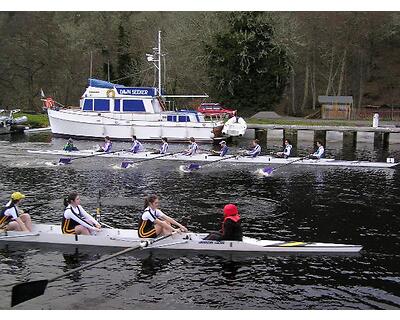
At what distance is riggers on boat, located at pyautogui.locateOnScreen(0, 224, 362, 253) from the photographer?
17828 millimetres

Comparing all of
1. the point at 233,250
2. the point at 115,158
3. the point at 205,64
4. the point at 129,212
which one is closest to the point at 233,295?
the point at 233,250

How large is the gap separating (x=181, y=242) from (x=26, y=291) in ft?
20.0

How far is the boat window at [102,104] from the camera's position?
5397 centimetres

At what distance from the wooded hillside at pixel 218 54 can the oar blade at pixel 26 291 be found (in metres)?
53.3

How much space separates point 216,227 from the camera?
21375 mm

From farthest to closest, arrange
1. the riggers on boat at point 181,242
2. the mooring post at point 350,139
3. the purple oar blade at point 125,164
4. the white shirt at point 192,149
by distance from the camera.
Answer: the mooring post at point 350,139, the white shirt at point 192,149, the purple oar blade at point 125,164, the riggers on boat at point 181,242

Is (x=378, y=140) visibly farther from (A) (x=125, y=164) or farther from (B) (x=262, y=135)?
(A) (x=125, y=164)

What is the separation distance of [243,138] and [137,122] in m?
12.1

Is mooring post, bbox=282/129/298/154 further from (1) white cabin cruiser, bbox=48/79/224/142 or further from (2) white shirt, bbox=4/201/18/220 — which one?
(2) white shirt, bbox=4/201/18/220

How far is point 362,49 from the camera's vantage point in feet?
239

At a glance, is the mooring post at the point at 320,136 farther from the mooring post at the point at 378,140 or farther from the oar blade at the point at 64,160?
the oar blade at the point at 64,160

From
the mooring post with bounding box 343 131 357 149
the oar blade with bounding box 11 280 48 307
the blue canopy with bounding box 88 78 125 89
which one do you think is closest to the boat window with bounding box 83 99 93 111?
the blue canopy with bounding box 88 78 125 89

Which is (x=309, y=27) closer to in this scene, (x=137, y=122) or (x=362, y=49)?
(x=362, y=49)

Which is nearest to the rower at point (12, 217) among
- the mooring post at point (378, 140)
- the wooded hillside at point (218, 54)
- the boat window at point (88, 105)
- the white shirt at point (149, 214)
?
the white shirt at point (149, 214)
